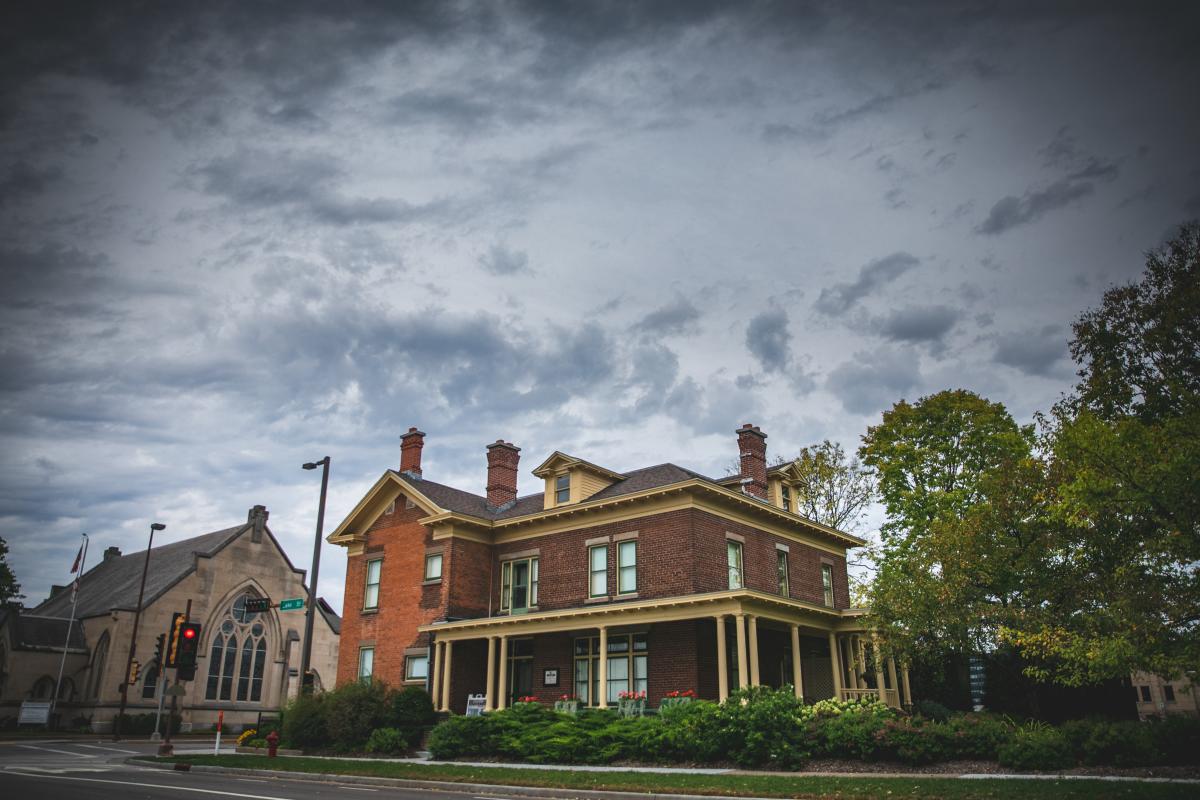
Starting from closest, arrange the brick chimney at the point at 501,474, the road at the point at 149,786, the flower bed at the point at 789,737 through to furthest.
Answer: the road at the point at 149,786
the flower bed at the point at 789,737
the brick chimney at the point at 501,474

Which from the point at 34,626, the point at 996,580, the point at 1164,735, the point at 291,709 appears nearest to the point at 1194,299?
the point at 996,580

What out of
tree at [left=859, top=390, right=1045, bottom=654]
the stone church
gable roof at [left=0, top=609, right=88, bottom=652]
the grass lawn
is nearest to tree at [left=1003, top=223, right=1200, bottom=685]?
tree at [left=859, top=390, right=1045, bottom=654]

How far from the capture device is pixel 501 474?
120ft

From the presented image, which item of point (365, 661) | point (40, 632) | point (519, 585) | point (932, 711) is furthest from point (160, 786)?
point (40, 632)

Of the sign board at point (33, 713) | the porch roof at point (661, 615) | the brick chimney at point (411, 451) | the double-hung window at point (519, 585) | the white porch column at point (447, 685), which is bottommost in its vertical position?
the sign board at point (33, 713)

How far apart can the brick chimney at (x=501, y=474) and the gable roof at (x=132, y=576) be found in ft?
95.9

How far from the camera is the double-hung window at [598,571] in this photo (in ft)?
94.4

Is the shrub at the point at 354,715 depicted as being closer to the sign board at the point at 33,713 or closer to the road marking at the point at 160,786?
the road marking at the point at 160,786

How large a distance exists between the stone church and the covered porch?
2909cm

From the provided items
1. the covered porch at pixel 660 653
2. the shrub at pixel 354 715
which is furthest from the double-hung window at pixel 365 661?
the shrub at pixel 354 715

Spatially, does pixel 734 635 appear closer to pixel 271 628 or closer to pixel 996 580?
pixel 996 580

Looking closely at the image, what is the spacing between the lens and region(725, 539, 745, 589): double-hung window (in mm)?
28312

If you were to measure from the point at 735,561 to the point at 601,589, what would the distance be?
189 inches

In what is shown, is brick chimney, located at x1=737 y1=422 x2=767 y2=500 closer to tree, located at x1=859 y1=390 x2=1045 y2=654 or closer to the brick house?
the brick house
